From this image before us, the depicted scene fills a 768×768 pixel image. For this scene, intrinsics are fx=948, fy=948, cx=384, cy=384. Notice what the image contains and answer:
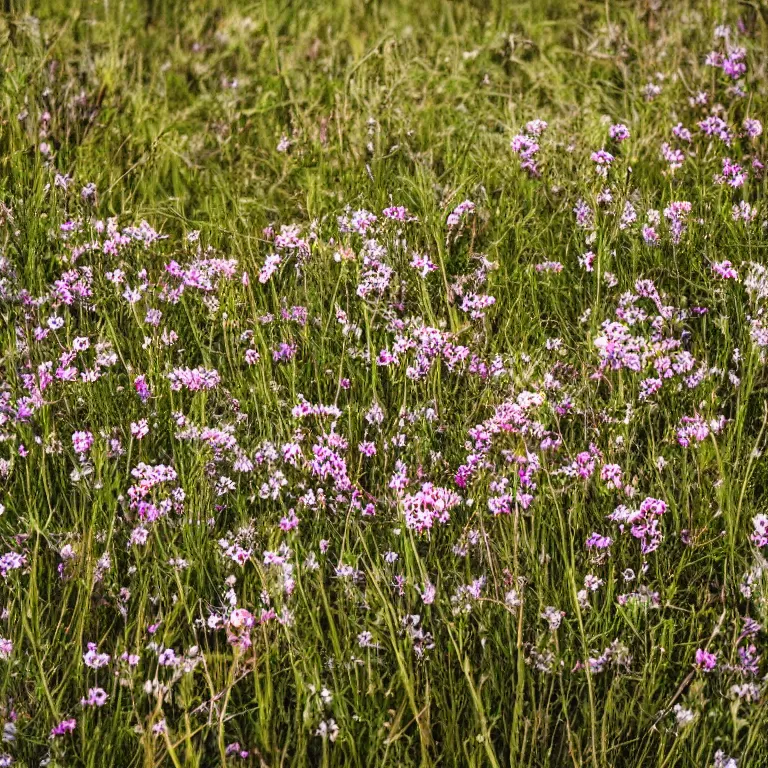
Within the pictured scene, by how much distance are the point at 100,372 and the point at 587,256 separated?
1.56 metres

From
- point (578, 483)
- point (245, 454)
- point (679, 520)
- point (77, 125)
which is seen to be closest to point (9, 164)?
point (77, 125)

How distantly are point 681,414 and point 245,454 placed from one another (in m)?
1.20

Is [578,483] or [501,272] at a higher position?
[501,272]

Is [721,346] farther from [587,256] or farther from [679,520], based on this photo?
[679,520]

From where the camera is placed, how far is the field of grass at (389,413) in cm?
208

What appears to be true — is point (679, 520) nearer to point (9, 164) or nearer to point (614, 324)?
point (614, 324)

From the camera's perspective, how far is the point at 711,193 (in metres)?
3.35

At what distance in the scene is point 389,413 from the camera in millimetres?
2719

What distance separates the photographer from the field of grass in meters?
2.08

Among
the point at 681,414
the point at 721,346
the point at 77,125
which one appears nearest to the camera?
the point at 681,414

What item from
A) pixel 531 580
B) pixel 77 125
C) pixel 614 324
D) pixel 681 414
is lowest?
pixel 531 580

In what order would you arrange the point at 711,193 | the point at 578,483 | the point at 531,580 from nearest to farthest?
the point at 531,580 < the point at 578,483 < the point at 711,193

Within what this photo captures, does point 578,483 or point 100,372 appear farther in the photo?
point 100,372

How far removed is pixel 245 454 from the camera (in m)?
2.50
